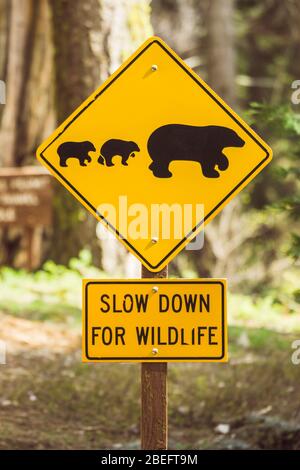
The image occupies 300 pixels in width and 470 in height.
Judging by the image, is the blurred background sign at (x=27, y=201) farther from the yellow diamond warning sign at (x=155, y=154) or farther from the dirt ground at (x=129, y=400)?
the yellow diamond warning sign at (x=155, y=154)

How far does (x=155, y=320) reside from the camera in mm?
3686

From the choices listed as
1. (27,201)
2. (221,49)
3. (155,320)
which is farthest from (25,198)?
(221,49)

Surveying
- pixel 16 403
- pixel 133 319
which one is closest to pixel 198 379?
pixel 16 403

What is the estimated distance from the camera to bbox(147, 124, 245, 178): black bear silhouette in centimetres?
371

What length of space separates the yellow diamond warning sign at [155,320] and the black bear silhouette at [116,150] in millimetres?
547

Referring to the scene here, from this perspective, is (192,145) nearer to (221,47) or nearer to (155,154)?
(155,154)

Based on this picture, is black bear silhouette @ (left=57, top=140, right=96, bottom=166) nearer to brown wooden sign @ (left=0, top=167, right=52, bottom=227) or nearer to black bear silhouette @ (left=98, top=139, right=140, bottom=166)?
black bear silhouette @ (left=98, top=139, right=140, bottom=166)

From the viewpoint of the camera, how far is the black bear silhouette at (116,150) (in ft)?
12.1

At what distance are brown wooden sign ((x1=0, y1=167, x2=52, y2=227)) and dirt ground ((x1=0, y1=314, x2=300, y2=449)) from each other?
360 centimetres

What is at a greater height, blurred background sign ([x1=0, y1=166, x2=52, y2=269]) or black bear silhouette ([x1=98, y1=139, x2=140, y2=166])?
blurred background sign ([x1=0, y1=166, x2=52, y2=269])

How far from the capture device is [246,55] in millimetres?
20906

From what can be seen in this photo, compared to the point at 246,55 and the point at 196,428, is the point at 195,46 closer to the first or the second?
the point at 246,55

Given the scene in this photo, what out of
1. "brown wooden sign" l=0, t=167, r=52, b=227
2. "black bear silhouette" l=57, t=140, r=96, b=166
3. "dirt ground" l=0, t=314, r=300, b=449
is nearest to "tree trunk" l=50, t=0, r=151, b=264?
"brown wooden sign" l=0, t=167, r=52, b=227
